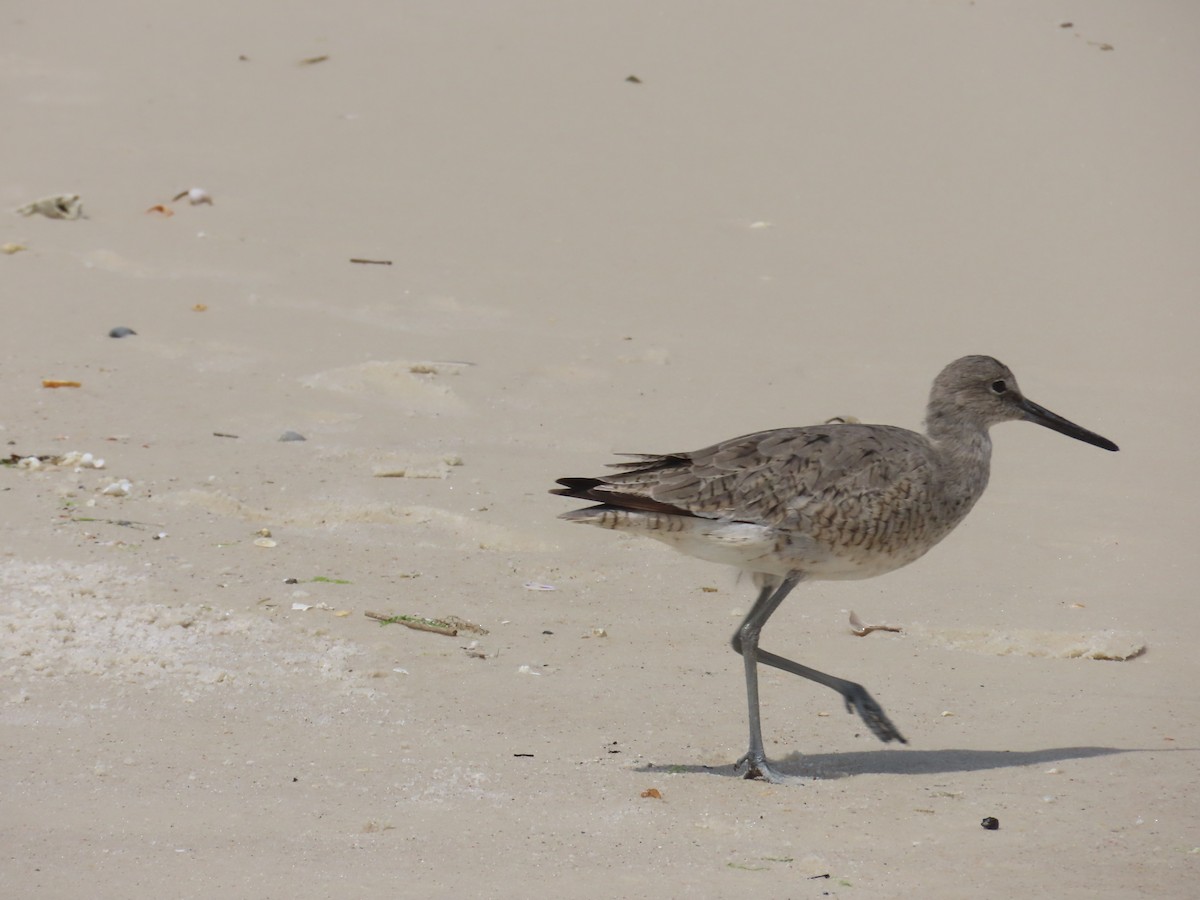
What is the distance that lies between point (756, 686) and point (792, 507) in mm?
644

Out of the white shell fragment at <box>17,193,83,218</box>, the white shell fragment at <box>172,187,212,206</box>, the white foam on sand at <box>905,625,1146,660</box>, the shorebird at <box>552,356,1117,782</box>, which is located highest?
the shorebird at <box>552,356,1117,782</box>

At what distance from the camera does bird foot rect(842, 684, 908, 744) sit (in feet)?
18.0

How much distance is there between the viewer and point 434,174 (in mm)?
12258

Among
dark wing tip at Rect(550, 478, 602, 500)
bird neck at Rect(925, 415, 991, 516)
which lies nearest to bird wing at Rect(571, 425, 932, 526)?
dark wing tip at Rect(550, 478, 602, 500)

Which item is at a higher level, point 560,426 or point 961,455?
point 961,455

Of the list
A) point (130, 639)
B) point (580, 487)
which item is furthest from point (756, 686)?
point (130, 639)

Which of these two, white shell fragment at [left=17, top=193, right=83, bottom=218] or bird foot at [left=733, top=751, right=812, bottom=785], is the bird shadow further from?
white shell fragment at [left=17, top=193, right=83, bottom=218]

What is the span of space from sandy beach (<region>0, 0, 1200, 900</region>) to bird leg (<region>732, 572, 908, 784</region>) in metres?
0.13

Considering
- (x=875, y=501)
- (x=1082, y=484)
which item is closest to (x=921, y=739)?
(x=875, y=501)

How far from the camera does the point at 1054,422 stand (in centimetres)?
635

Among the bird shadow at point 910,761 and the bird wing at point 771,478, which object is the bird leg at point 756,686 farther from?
the bird wing at point 771,478

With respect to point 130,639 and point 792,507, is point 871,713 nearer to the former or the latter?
point 792,507

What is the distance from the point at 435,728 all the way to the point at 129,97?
9481 mm

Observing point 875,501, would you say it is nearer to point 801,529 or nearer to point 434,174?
point 801,529
